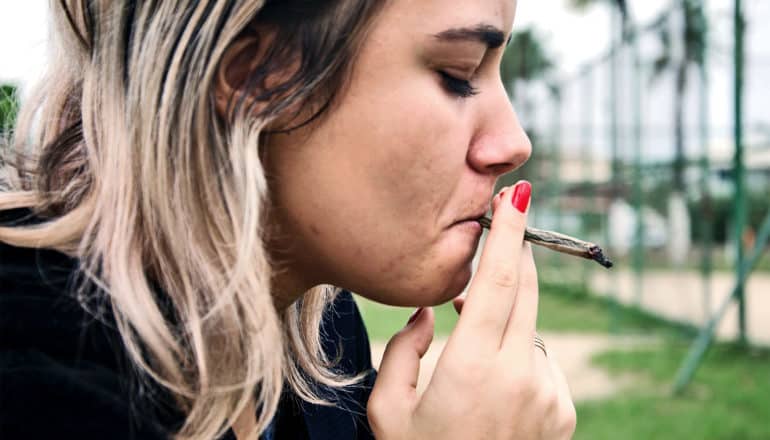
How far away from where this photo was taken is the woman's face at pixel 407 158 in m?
1.34

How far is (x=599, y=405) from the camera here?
18.2 feet

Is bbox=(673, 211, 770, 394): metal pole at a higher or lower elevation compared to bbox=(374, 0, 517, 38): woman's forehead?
lower

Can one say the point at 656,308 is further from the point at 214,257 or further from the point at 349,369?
the point at 214,257

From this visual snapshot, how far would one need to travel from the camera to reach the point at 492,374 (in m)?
1.41

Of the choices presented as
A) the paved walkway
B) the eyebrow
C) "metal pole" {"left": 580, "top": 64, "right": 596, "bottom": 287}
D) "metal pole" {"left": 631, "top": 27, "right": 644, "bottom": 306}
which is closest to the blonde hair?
the eyebrow

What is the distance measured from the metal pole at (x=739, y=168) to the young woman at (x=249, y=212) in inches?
220

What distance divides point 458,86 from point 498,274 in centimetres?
35

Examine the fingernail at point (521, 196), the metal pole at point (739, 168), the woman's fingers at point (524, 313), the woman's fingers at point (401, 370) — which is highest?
the fingernail at point (521, 196)

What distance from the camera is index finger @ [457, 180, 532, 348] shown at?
4.74 ft

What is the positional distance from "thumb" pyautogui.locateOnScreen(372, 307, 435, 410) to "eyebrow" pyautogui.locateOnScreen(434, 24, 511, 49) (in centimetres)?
58

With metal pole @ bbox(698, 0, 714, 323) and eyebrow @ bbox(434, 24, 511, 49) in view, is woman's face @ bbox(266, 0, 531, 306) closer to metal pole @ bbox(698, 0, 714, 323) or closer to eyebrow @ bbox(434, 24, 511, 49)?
eyebrow @ bbox(434, 24, 511, 49)

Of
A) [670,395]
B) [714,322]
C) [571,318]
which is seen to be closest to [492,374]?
[670,395]

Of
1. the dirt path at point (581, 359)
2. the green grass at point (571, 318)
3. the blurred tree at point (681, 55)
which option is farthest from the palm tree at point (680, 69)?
the dirt path at point (581, 359)

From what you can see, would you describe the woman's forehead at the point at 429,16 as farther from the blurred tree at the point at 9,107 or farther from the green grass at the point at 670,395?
the green grass at the point at 670,395
